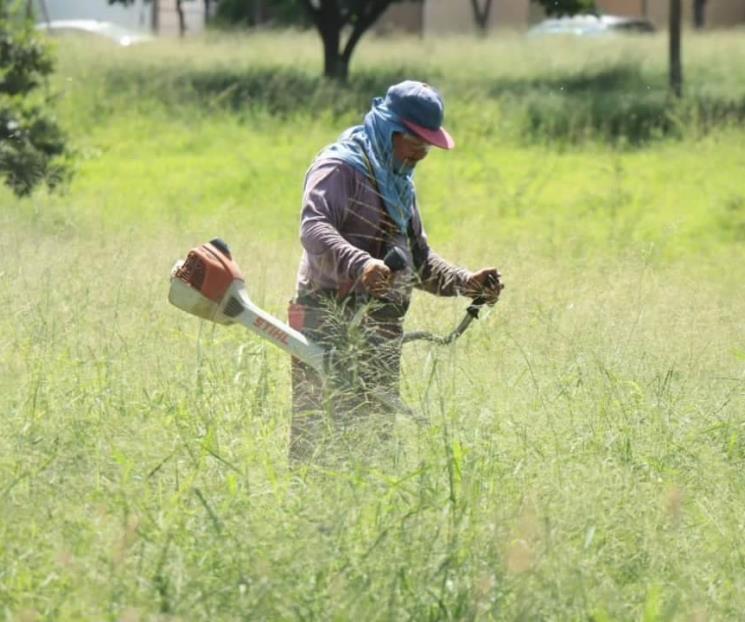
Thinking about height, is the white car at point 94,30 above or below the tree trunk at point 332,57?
below

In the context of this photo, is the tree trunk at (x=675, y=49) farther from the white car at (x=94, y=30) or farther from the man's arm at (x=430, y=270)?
the man's arm at (x=430, y=270)

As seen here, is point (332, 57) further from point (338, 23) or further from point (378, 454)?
point (378, 454)

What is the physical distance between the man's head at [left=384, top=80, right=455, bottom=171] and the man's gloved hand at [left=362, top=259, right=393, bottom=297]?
0.59m

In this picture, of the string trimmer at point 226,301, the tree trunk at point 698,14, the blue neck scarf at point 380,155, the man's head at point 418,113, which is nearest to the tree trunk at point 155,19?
the tree trunk at point 698,14

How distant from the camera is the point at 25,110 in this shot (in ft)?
53.0

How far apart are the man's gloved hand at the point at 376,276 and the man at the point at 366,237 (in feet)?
0.66

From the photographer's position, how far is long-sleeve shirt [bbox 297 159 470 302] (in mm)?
6438

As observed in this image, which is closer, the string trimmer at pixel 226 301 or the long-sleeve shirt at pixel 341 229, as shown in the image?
the string trimmer at pixel 226 301

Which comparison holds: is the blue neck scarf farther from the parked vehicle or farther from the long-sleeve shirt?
the parked vehicle

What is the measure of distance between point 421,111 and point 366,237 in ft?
1.52

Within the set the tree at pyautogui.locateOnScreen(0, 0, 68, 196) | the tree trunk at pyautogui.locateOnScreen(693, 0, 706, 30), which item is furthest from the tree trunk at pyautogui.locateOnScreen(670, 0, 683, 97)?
the tree trunk at pyautogui.locateOnScreen(693, 0, 706, 30)

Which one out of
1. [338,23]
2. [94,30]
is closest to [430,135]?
[338,23]

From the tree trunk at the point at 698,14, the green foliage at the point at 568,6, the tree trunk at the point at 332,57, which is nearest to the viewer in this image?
the tree trunk at the point at 332,57

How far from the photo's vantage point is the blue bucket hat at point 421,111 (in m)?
6.52
